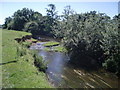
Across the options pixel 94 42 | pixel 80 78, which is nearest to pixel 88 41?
pixel 94 42

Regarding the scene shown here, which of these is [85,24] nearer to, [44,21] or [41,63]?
[41,63]

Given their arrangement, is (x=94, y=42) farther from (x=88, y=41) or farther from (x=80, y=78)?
(x=80, y=78)

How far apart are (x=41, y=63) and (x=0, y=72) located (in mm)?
4773

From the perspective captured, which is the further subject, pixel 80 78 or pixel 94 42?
pixel 94 42

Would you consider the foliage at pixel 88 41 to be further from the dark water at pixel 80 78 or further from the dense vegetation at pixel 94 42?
the dark water at pixel 80 78

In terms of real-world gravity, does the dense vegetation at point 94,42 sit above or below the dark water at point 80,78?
above

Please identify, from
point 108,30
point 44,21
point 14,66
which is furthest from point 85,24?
point 44,21

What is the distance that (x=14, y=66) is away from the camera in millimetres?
11539

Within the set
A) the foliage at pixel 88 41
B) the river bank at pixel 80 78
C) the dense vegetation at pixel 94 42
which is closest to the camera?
the river bank at pixel 80 78

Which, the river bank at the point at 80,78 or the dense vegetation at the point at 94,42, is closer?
the river bank at the point at 80,78

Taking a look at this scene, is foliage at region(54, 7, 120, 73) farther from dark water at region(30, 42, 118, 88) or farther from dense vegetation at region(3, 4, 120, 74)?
dark water at region(30, 42, 118, 88)

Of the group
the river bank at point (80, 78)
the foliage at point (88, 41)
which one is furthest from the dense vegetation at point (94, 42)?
the river bank at point (80, 78)

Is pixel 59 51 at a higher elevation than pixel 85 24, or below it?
below

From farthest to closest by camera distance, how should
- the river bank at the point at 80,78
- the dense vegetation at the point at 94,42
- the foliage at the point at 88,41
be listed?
the foliage at the point at 88,41 < the dense vegetation at the point at 94,42 < the river bank at the point at 80,78
